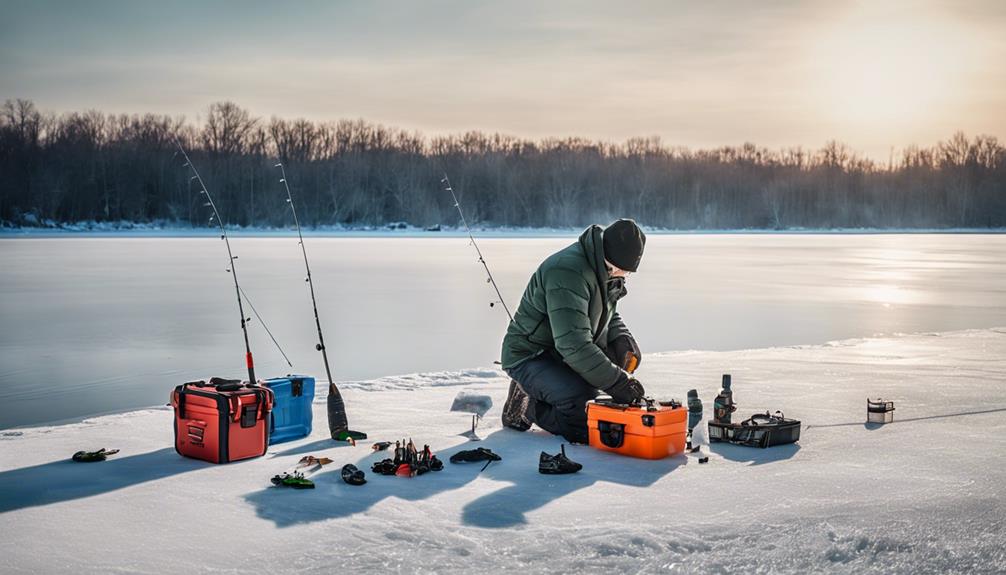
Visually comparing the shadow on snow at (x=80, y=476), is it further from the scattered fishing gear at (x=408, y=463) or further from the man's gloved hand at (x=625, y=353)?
the man's gloved hand at (x=625, y=353)

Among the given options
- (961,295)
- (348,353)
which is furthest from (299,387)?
(961,295)

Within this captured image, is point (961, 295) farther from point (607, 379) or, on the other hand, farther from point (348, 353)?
point (607, 379)

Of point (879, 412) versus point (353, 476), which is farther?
point (879, 412)

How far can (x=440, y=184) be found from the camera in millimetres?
71375

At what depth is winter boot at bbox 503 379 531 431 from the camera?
202 inches

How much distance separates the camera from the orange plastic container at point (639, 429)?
172 inches

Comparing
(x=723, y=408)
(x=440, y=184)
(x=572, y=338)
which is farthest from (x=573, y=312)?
(x=440, y=184)

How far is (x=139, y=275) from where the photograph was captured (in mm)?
19031

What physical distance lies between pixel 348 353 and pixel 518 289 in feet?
22.1

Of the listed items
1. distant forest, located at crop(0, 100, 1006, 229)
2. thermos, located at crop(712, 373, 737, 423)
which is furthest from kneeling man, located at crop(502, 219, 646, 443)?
distant forest, located at crop(0, 100, 1006, 229)

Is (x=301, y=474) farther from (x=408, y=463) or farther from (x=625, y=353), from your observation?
(x=625, y=353)

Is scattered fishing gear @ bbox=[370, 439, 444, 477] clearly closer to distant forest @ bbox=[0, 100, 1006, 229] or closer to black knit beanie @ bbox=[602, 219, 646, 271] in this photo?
black knit beanie @ bbox=[602, 219, 646, 271]

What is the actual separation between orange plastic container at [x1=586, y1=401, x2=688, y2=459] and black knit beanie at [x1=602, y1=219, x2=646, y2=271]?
29.5 inches

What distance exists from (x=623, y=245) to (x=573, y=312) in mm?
446
